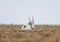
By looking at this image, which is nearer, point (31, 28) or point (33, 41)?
point (33, 41)

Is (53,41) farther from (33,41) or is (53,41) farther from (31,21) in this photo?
Answer: (31,21)

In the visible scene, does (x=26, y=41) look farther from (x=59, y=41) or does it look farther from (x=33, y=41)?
(x=59, y=41)

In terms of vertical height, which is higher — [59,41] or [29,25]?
[59,41]

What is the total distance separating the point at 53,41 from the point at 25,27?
1711 cm

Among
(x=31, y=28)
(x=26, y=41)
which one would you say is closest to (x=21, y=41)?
(x=26, y=41)

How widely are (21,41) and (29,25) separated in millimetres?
17009

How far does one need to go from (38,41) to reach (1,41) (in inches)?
96.6

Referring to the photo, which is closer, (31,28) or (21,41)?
(21,41)

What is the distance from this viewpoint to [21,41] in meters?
17.5

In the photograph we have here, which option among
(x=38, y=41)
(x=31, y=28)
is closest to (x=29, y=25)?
(x=31, y=28)

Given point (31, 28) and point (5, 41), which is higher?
point (5, 41)

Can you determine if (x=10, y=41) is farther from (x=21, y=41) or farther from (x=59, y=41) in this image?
(x=59, y=41)

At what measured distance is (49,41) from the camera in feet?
56.9

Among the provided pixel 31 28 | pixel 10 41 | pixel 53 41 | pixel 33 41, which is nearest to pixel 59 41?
pixel 53 41
